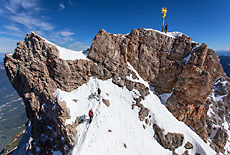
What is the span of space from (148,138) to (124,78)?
494 inches

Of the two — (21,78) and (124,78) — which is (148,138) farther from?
(21,78)

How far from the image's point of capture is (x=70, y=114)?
49.6 ft

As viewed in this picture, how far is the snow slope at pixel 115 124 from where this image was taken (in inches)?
518

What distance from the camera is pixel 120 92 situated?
66.8 feet

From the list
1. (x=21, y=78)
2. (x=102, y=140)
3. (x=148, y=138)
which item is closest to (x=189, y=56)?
(x=148, y=138)

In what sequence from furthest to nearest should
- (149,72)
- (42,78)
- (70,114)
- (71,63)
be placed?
(149,72), (71,63), (42,78), (70,114)

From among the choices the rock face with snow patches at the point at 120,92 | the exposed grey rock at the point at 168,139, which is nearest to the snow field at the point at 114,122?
the rock face with snow patches at the point at 120,92

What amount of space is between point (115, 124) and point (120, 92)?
21.9ft

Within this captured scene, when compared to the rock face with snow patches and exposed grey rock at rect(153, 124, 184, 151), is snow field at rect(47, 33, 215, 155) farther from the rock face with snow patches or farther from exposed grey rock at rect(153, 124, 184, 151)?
exposed grey rock at rect(153, 124, 184, 151)

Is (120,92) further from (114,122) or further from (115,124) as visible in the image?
(115,124)

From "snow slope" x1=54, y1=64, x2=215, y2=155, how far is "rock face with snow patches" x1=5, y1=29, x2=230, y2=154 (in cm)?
12

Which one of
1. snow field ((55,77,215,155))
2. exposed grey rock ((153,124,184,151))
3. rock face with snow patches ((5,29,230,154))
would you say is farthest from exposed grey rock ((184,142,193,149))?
exposed grey rock ((153,124,184,151))

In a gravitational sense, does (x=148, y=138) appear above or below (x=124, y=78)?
below

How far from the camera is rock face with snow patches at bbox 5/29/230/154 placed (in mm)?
14750
